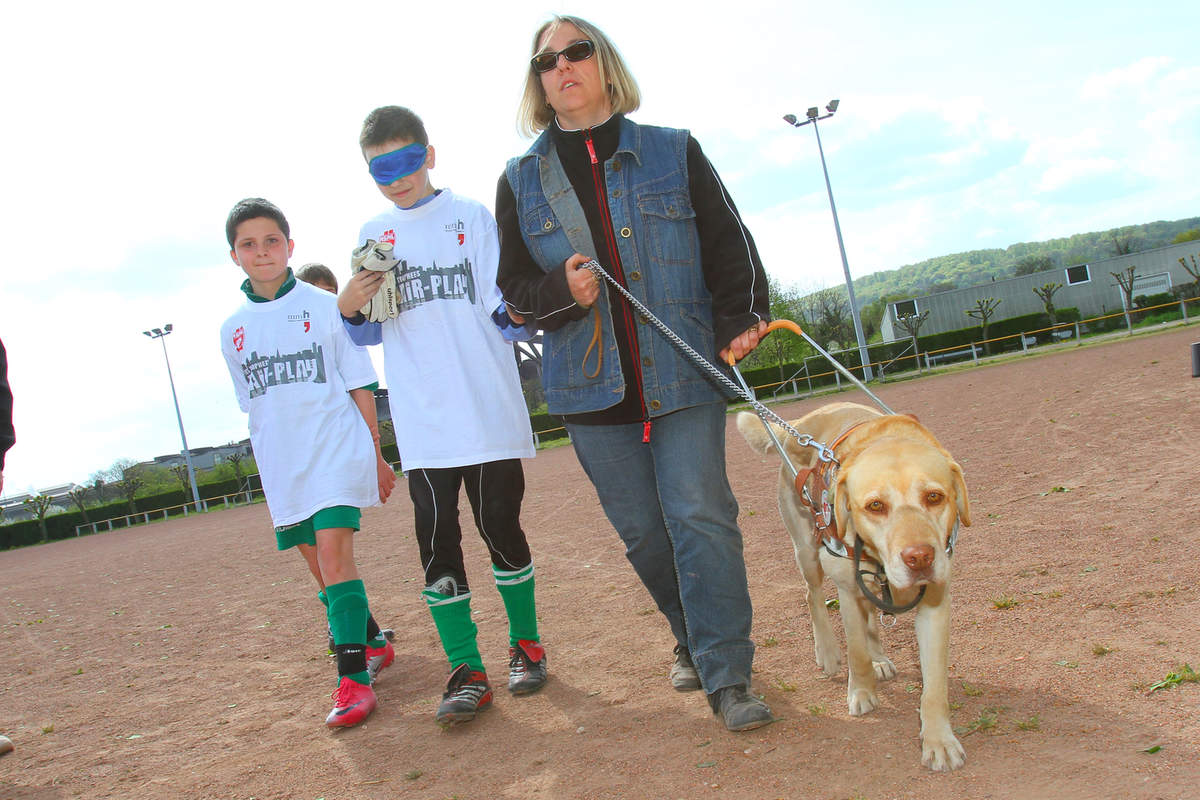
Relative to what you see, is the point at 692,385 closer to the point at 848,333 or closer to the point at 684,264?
the point at 684,264

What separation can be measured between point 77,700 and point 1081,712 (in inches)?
217

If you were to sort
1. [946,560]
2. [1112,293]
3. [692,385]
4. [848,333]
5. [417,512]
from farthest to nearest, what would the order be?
[848,333] → [1112,293] → [417,512] → [692,385] → [946,560]

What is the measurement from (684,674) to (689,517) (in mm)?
897

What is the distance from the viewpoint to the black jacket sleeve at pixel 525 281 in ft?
10.8

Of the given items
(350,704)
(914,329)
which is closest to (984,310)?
(914,329)

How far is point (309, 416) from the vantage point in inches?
169

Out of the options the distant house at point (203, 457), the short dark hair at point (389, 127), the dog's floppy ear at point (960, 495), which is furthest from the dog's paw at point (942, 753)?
the distant house at point (203, 457)

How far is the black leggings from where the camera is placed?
388 cm

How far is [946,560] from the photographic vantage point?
8.99 feet

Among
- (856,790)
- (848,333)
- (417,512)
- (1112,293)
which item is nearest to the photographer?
(856,790)

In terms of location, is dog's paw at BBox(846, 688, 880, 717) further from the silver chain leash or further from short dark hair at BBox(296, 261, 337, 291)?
short dark hair at BBox(296, 261, 337, 291)

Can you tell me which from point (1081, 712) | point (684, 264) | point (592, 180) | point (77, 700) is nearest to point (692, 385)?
point (684, 264)

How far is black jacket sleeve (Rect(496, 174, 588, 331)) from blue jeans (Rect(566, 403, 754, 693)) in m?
0.47

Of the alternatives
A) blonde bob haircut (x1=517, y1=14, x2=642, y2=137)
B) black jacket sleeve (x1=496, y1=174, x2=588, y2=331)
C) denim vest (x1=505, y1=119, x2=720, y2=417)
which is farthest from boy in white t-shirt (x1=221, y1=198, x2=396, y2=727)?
blonde bob haircut (x1=517, y1=14, x2=642, y2=137)
